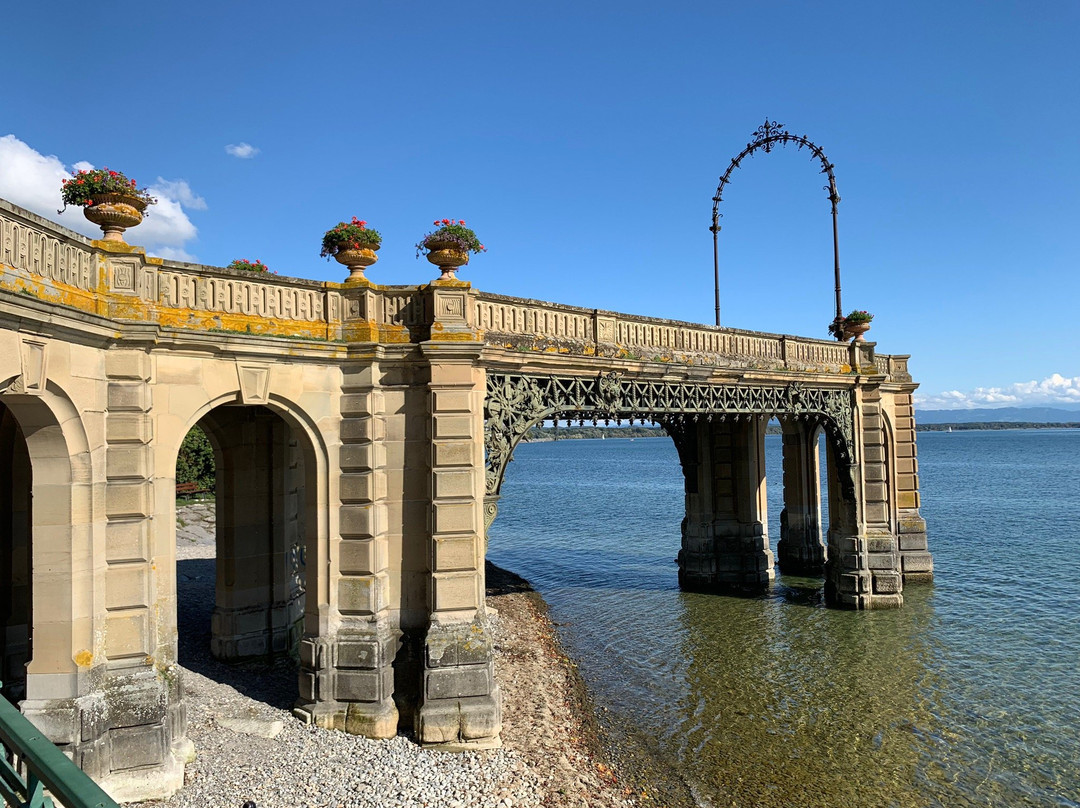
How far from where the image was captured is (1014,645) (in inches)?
775

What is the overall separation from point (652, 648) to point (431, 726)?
30.8ft

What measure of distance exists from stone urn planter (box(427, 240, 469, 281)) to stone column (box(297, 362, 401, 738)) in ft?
6.79

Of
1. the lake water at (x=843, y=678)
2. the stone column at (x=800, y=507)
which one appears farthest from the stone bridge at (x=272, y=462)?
the stone column at (x=800, y=507)

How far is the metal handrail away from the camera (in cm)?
236

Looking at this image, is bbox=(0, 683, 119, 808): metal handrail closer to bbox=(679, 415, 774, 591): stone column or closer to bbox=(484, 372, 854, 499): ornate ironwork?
bbox=(484, 372, 854, 499): ornate ironwork

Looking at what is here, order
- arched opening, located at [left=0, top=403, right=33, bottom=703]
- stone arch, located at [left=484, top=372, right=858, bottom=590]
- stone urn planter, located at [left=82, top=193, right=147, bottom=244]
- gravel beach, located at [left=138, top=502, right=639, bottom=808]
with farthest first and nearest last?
stone arch, located at [left=484, top=372, right=858, bottom=590] < arched opening, located at [left=0, top=403, right=33, bottom=703] < stone urn planter, located at [left=82, top=193, right=147, bottom=244] < gravel beach, located at [left=138, top=502, right=639, bottom=808]

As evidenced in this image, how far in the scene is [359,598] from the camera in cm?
1221

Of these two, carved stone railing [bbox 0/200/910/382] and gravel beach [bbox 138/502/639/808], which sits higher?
carved stone railing [bbox 0/200/910/382]

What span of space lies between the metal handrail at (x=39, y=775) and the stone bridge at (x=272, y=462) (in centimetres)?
649

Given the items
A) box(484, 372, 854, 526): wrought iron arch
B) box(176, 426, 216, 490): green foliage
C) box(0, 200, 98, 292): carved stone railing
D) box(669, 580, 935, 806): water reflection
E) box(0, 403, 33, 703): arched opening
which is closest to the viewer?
box(0, 200, 98, 292): carved stone railing

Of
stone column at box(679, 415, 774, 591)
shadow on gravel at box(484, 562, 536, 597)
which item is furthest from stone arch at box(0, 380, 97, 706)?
stone column at box(679, 415, 774, 591)

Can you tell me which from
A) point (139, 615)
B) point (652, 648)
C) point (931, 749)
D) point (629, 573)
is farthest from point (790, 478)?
point (139, 615)

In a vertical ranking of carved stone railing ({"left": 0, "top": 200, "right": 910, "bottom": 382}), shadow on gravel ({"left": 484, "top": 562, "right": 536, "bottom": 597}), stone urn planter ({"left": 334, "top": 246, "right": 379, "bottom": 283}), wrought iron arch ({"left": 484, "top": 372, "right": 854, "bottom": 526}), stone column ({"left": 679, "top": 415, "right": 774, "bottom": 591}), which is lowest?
shadow on gravel ({"left": 484, "top": 562, "right": 536, "bottom": 597})

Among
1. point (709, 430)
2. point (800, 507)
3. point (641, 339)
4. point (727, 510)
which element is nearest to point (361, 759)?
point (641, 339)
